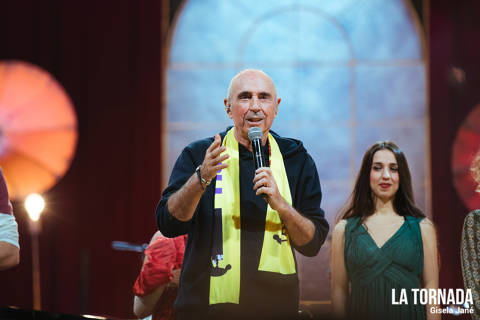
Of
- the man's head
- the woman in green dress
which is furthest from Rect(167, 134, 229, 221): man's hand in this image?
the woman in green dress

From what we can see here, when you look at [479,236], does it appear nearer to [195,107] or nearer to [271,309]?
[271,309]

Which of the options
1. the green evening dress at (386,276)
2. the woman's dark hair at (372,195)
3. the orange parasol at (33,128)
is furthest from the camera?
the orange parasol at (33,128)

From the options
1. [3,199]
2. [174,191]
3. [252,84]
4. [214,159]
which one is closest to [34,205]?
[3,199]

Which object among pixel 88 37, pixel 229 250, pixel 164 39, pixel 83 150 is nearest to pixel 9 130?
pixel 83 150

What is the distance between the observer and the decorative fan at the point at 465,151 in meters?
4.63

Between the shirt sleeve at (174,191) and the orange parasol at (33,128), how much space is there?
3.45 meters

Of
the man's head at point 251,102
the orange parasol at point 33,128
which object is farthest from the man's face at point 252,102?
the orange parasol at point 33,128

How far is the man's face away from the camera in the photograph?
5.83 ft

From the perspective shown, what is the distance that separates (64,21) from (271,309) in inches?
164

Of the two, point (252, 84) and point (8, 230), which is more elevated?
point (252, 84)

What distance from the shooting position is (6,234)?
1949 millimetres

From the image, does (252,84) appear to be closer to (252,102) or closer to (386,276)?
(252,102)

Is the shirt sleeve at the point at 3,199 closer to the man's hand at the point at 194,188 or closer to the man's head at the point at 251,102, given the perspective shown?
the man's hand at the point at 194,188

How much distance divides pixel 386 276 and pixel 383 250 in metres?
0.10
